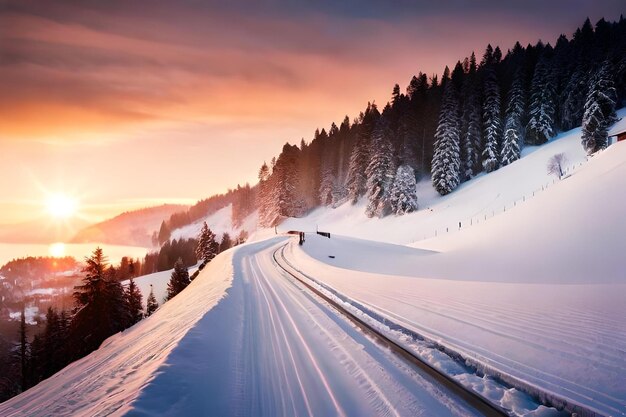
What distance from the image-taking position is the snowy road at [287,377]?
145 inches

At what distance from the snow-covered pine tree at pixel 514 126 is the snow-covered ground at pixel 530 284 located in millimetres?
13420

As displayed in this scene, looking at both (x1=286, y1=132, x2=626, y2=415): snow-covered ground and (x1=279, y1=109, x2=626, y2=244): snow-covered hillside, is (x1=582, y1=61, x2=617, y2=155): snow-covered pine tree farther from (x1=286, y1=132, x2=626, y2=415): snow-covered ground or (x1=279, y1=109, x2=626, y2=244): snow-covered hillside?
(x1=286, y1=132, x2=626, y2=415): snow-covered ground

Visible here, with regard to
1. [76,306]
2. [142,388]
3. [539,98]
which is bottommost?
[76,306]

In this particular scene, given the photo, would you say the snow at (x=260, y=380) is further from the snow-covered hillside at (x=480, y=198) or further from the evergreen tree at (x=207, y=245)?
the evergreen tree at (x=207, y=245)

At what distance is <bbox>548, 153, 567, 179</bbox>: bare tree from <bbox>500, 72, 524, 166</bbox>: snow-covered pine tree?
30.2 ft

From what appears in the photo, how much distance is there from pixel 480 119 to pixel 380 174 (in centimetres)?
2223

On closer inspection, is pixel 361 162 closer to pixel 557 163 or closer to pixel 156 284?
pixel 557 163

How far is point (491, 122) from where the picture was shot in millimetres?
57406

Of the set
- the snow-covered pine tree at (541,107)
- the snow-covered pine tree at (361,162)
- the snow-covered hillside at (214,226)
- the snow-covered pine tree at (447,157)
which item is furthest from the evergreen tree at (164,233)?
the snow-covered pine tree at (541,107)

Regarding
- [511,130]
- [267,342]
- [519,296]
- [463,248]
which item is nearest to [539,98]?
[511,130]

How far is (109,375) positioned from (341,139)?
312ft

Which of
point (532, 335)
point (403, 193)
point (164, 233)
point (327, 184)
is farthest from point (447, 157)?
point (164, 233)

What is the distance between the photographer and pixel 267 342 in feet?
20.9

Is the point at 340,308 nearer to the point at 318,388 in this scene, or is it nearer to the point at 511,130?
the point at 318,388
